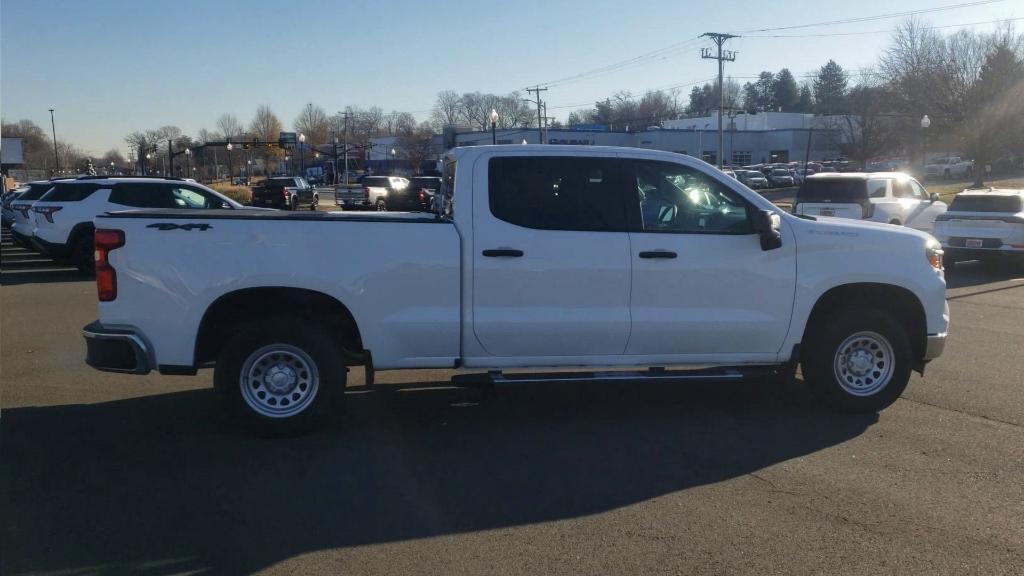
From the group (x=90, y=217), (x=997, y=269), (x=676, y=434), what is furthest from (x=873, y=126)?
(x=676, y=434)

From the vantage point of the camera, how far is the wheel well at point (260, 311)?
19.9 ft

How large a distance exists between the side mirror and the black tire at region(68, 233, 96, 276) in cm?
1419

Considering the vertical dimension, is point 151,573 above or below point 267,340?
below

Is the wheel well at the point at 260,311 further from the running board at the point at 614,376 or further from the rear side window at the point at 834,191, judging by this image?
the rear side window at the point at 834,191

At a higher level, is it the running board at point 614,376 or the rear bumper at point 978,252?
the rear bumper at point 978,252

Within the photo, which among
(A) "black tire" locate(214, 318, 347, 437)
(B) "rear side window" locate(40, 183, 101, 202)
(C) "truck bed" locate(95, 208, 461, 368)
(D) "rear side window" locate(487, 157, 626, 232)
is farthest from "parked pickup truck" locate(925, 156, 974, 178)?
(A) "black tire" locate(214, 318, 347, 437)

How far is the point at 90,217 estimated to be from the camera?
16.5m

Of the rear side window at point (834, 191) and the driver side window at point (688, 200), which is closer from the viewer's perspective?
the driver side window at point (688, 200)

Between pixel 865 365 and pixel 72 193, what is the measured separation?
1523cm

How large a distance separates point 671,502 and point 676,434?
4.61 ft

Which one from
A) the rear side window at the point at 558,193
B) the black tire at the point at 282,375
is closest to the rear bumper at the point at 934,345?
the rear side window at the point at 558,193

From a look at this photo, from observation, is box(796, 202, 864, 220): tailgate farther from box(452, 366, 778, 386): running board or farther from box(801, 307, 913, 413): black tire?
box(452, 366, 778, 386): running board

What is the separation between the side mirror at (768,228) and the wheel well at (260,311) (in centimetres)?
309

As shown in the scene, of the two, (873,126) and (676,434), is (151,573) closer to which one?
(676,434)
